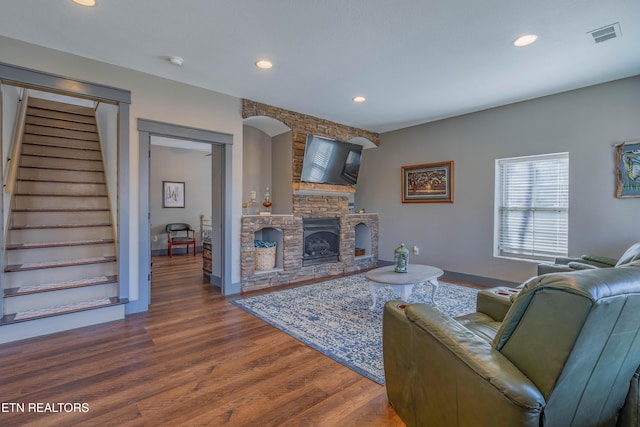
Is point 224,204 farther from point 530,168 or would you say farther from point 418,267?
point 530,168

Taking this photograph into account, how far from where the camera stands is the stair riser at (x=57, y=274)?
3126 millimetres

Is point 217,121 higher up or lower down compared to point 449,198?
higher up

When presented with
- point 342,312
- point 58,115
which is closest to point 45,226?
point 58,115

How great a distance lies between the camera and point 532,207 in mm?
4422

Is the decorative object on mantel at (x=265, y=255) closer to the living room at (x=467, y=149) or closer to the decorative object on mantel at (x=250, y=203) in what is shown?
the living room at (x=467, y=149)

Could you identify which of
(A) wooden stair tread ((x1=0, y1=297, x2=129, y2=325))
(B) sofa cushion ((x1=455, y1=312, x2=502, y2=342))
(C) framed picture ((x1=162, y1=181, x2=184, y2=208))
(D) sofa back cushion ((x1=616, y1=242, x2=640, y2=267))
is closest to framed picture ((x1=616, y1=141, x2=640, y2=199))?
(D) sofa back cushion ((x1=616, y1=242, x2=640, y2=267))

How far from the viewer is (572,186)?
399 cm

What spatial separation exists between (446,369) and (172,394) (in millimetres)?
1770

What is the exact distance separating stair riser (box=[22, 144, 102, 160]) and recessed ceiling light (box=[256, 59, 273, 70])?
3.05 meters

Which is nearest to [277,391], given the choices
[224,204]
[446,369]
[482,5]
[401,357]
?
[401,357]

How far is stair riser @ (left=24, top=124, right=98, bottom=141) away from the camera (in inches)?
171

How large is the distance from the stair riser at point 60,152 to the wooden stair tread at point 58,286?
203cm

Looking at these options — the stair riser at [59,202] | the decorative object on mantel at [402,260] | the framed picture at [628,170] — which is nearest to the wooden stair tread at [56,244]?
the stair riser at [59,202]

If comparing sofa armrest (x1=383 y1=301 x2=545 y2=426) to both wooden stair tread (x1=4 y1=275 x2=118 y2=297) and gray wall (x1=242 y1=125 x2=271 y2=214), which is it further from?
gray wall (x1=242 y1=125 x2=271 y2=214)
